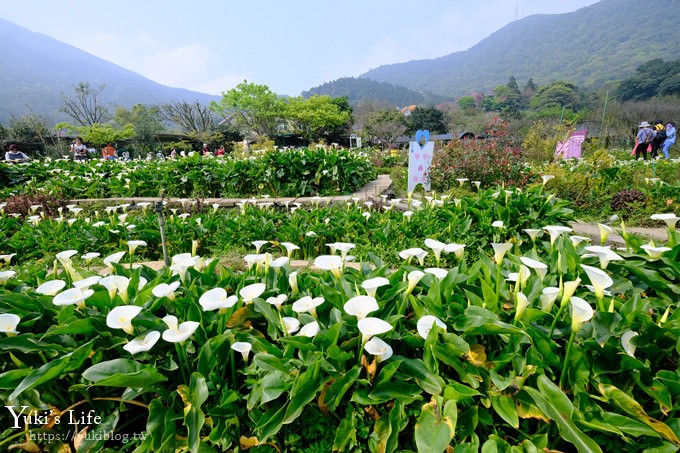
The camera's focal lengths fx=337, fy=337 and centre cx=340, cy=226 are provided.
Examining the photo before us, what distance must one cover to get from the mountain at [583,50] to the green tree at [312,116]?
72998mm

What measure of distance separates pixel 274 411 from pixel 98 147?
30809 millimetres

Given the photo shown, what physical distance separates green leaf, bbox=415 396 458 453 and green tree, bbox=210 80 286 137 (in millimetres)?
38893

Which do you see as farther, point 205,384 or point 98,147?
point 98,147

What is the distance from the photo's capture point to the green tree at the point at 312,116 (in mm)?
38031

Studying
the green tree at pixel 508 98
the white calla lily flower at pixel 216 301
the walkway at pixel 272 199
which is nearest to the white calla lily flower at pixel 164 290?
the white calla lily flower at pixel 216 301

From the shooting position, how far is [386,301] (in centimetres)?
164

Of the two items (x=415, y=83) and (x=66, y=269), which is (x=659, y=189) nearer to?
(x=66, y=269)

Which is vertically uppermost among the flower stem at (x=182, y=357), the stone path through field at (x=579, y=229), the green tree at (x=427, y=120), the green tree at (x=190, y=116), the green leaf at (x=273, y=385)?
the green tree at (x=190, y=116)

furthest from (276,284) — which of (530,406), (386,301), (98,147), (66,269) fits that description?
(98,147)

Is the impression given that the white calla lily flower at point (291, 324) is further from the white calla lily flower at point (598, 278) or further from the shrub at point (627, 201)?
the shrub at point (627, 201)

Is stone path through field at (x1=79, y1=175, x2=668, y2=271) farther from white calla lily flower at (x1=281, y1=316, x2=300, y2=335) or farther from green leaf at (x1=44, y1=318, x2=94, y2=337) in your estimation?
green leaf at (x1=44, y1=318, x2=94, y2=337)

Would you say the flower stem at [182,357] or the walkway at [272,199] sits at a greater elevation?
the flower stem at [182,357]

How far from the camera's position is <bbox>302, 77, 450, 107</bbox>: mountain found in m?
114

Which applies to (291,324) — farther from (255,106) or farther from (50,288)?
(255,106)
